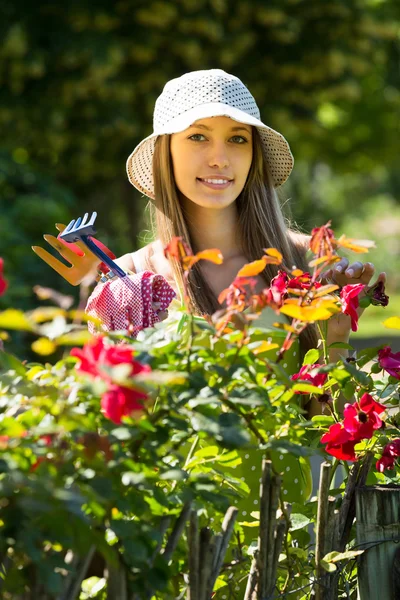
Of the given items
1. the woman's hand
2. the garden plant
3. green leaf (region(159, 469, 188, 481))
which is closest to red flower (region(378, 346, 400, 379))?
the garden plant

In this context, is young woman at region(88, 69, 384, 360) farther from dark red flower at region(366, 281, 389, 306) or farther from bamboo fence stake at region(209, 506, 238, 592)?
bamboo fence stake at region(209, 506, 238, 592)

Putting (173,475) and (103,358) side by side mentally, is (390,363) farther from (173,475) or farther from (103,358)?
(103,358)

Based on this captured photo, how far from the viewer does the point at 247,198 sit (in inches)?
113

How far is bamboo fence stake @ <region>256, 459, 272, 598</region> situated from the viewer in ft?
5.25

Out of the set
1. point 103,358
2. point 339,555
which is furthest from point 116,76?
point 103,358

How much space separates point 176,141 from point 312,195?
23.3 metres

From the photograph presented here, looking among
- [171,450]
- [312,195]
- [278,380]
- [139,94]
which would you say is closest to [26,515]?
[171,450]

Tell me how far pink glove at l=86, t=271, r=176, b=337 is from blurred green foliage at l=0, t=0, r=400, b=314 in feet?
20.3

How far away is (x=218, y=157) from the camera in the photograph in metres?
2.63

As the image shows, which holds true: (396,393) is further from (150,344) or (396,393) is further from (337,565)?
(150,344)

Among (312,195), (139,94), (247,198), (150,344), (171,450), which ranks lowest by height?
(171,450)

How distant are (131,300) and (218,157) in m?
0.53

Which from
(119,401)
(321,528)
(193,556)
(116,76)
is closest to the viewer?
(119,401)

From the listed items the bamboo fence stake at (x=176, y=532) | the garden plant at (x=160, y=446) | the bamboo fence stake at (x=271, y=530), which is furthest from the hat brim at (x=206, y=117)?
the bamboo fence stake at (x=176, y=532)
